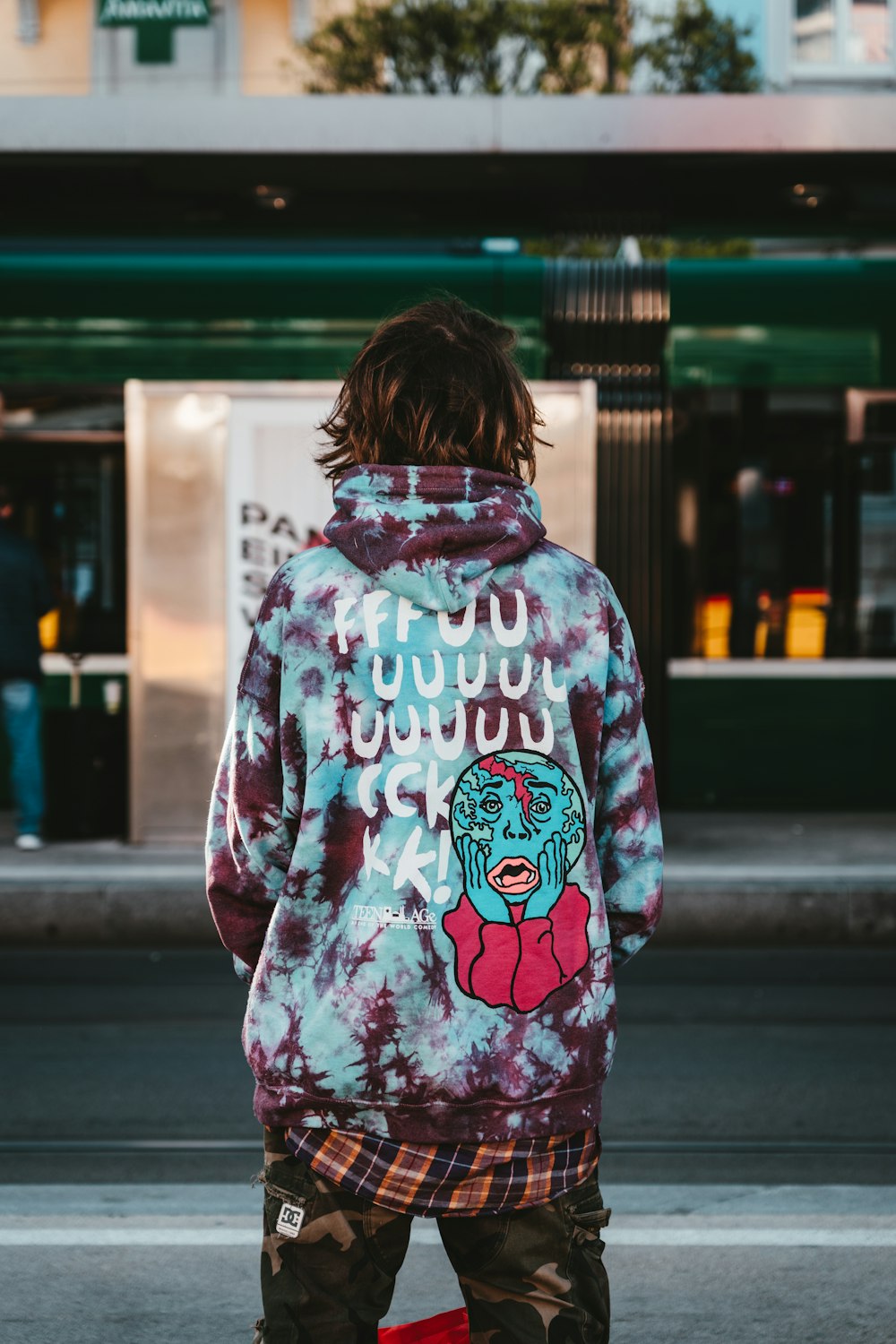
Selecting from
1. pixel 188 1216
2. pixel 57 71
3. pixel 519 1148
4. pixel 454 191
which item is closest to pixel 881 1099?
pixel 188 1216

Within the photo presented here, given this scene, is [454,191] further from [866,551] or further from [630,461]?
[866,551]

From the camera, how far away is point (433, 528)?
1.79m

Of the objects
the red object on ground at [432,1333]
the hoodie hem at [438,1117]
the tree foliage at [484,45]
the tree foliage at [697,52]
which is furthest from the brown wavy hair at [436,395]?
the tree foliage at [697,52]

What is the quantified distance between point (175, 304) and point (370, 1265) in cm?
896

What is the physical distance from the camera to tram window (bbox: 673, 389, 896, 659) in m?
10.2

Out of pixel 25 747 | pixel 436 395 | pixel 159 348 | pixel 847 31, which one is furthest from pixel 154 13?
pixel 436 395

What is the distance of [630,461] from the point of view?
958 centimetres

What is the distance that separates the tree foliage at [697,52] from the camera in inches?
620

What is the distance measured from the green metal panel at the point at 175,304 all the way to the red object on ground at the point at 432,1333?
8.59 meters

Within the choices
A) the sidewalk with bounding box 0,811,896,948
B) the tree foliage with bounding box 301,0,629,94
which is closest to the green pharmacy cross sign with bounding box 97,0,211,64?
the sidewalk with bounding box 0,811,896,948

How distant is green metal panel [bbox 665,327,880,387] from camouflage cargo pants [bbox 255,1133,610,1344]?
882 cm

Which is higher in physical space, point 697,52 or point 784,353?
point 697,52

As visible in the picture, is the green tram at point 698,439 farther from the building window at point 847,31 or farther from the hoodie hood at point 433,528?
the hoodie hood at point 433,528

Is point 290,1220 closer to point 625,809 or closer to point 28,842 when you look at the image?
point 625,809
